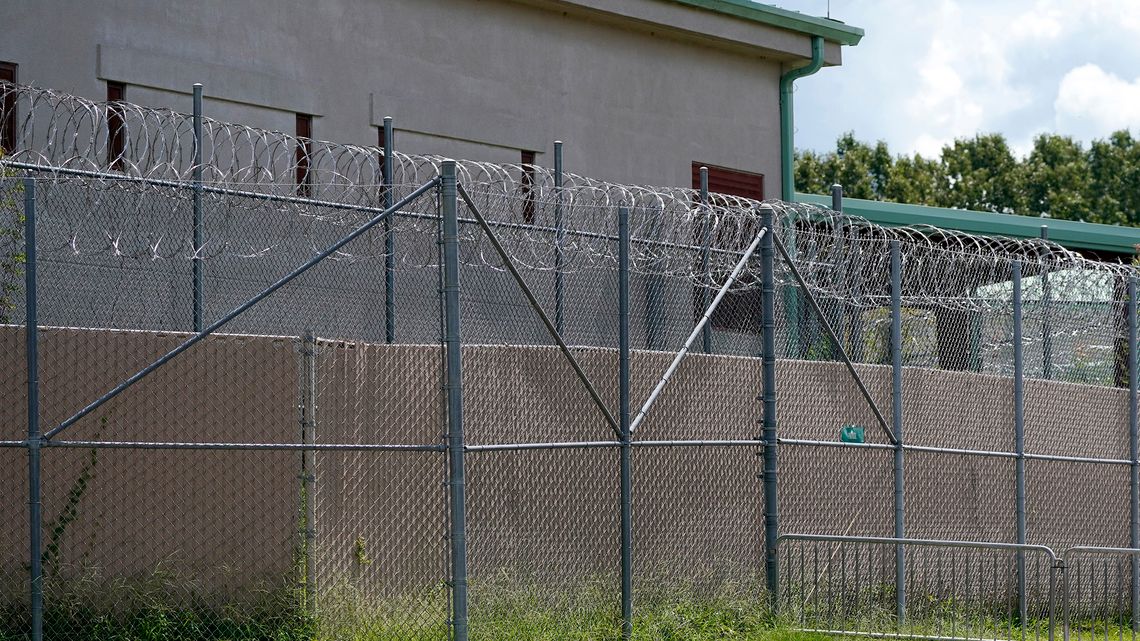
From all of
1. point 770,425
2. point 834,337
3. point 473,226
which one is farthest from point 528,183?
point 770,425

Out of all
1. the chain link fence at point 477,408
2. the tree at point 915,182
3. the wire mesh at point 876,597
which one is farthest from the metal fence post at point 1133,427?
the tree at point 915,182

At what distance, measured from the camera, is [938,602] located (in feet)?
35.1

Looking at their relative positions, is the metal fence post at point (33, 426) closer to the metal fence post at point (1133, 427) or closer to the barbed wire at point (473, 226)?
the barbed wire at point (473, 226)

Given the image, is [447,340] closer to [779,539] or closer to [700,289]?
[779,539]

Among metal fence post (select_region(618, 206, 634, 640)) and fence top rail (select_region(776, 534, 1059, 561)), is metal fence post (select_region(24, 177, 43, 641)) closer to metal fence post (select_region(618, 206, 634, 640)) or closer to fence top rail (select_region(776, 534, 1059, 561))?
metal fence post (select_region(618, 206, 634, 640))

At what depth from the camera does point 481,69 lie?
1573 cm

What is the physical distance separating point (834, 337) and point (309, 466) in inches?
179

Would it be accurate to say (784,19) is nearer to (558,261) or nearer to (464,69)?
(464,69)

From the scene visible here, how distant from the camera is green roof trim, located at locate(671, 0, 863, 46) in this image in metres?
17.4

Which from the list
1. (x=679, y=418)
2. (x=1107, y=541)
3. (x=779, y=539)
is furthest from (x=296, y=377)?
(x=1107, y=541)

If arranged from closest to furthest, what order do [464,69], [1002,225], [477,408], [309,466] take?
[309,466]
[477,408]
[464,69]
[1002,225]

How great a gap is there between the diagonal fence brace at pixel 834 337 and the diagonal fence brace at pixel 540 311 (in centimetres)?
197

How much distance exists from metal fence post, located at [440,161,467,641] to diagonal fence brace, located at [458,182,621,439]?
0.83 ft

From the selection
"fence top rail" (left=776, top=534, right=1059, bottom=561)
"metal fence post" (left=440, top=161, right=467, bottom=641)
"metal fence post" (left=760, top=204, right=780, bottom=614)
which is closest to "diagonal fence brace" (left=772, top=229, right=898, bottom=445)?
"metal fence post" (left=760, top=204, right=780, bottom=614)
